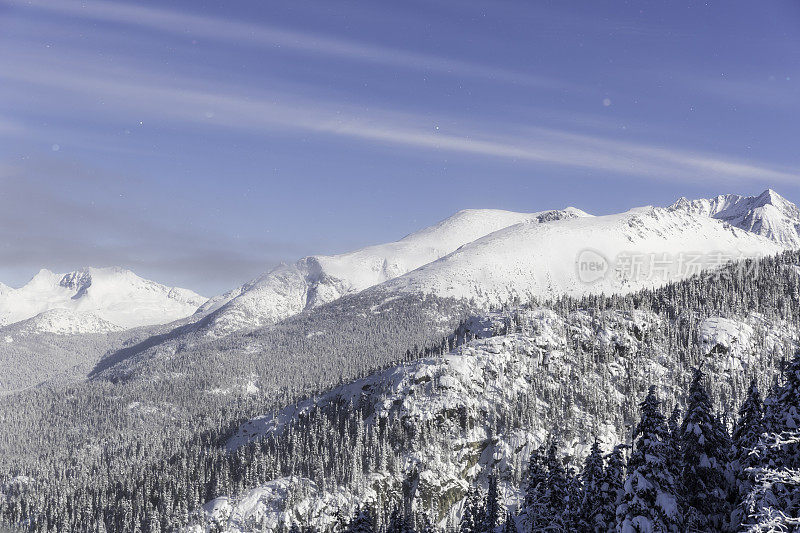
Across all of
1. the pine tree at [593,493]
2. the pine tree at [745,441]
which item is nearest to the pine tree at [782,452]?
the pine tree at [745,441]

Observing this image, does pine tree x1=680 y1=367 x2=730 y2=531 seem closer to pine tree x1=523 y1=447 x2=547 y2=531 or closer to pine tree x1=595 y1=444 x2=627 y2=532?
pine tree x1=595 y1=444 x2=627 y2=532

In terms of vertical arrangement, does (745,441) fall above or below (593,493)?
above

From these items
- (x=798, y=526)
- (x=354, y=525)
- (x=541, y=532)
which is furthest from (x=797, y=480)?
(x=354, y=525)

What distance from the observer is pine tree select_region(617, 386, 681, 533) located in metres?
42.1

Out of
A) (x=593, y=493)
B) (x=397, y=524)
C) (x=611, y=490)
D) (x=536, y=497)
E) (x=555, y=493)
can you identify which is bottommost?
(x=397, y=524)

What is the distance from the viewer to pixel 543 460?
6125cm

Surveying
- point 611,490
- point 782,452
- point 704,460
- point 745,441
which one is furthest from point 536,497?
point 782,452

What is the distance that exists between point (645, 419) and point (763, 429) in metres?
7.20

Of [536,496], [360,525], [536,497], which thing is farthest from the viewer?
[360,525]

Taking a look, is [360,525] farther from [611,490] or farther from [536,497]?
[611,490]

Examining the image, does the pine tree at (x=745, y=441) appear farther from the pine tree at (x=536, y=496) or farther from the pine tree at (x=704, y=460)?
the pine tree at (x=536, y=496)

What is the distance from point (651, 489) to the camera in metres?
42.3

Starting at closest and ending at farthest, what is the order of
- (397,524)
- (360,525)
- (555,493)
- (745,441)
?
(745,441)
(555,493)
(360,525)
(397,524)

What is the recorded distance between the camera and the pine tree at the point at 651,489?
42062 millimetres
